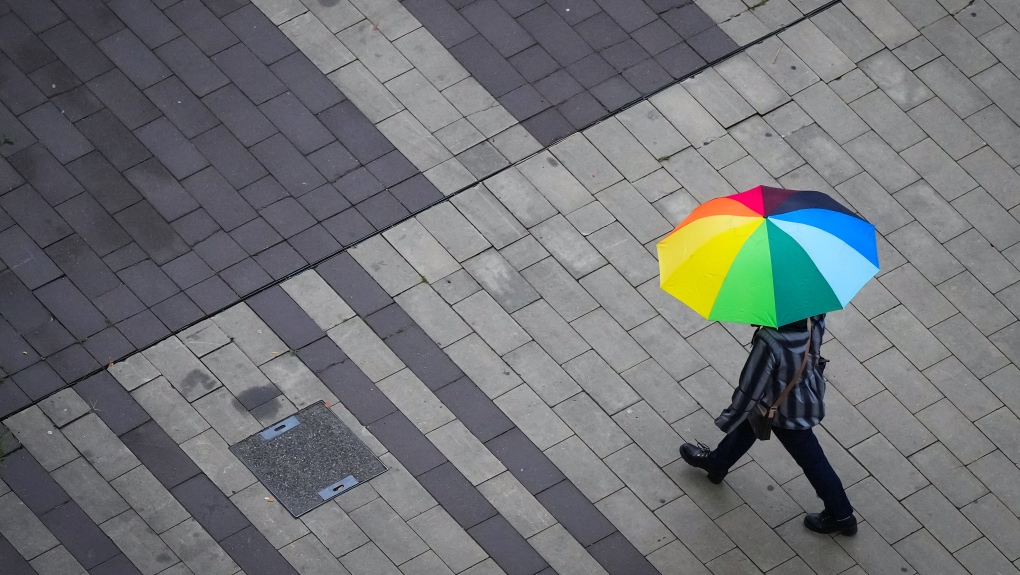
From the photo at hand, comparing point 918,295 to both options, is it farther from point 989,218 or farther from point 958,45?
point 958,45

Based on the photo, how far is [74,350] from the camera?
24.5ft

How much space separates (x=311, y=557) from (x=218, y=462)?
0.88 m

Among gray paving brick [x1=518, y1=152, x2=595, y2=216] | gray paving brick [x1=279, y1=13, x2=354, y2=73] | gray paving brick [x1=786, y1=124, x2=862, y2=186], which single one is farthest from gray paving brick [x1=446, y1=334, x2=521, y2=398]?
gray paving brick [x1=786, y1=124, x2=862, y2=186]

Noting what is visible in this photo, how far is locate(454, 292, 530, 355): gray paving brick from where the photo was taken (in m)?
7.49

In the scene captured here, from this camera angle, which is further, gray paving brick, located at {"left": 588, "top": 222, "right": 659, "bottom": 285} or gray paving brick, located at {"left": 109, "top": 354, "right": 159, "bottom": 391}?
gray paving brick, located at {"left": 588, "top": 222, "right": 659, "bottom": 285}

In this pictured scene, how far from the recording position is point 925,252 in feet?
25.6

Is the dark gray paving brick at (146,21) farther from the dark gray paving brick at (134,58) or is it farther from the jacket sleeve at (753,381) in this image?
the jacket sleeve at (753,381)

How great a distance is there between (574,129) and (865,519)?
335 cm

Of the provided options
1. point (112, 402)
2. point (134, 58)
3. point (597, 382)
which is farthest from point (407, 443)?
point (134, 58)

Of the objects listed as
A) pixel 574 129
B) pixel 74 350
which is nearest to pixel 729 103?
pixel 574 129

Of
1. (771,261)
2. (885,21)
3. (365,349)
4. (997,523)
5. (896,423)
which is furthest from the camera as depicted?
(885,21)

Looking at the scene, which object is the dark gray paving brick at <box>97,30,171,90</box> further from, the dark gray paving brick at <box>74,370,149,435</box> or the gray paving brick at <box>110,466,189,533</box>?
the gray paving brick at <box>110,466,189,533</box>

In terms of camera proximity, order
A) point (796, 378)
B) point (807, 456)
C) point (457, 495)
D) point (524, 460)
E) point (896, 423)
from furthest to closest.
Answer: point (896, 423) < point (524, 460) < point (457, 495) < point (807, 456) < point (796, 378)

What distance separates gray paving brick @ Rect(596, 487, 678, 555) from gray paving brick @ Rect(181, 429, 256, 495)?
2.23m
